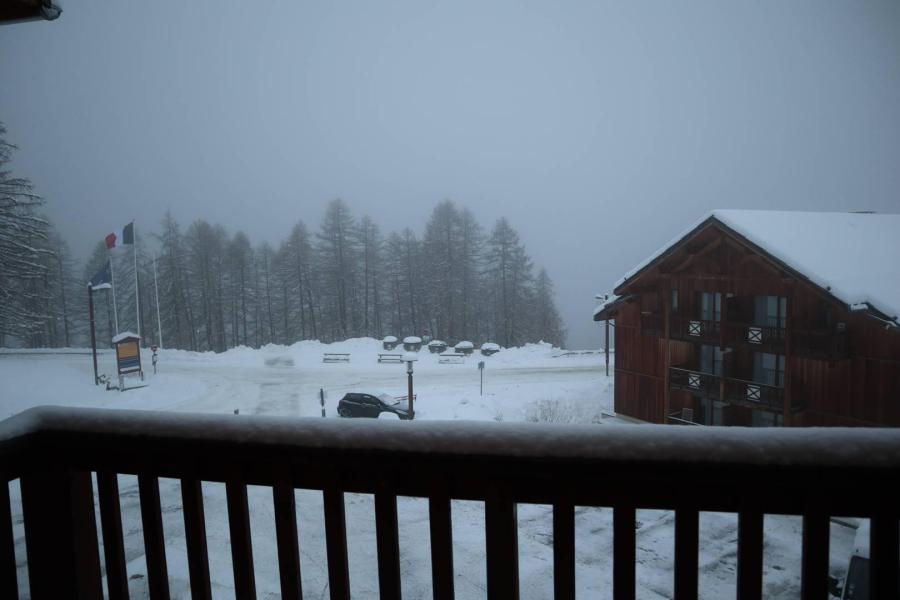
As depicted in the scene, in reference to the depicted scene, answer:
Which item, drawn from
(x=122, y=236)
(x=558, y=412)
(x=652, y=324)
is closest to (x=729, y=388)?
(x=652, y=324)

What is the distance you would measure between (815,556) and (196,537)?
1.84m

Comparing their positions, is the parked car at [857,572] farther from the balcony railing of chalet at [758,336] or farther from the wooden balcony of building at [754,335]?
the balcony railing of chalet at [758,336]

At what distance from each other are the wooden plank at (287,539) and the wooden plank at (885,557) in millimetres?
1518

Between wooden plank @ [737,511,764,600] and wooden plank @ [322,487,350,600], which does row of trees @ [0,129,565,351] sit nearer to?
wooden plank @ [322,487,350,600]

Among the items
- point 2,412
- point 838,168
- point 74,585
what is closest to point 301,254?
point 2,412

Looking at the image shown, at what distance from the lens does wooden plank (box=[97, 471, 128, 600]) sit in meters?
1.69

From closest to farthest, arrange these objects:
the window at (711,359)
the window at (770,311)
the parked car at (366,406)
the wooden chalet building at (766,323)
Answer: the wooden chalet building at (766,323) < the window at (770,311) < the window at (711,359) < the parked car at (366,406)

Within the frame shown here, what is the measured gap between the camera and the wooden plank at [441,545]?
1374mm

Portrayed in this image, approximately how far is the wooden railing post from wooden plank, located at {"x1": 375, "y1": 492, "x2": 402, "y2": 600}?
43.4 inches

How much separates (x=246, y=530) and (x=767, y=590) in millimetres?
8554

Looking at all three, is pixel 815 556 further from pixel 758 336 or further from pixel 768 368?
pixel 768 368

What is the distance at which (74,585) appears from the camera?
67.5 inches

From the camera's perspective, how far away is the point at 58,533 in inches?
66.7

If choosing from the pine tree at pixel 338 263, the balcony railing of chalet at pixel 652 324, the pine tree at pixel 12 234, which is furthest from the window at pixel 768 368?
the pine tree at pixel 12 234
